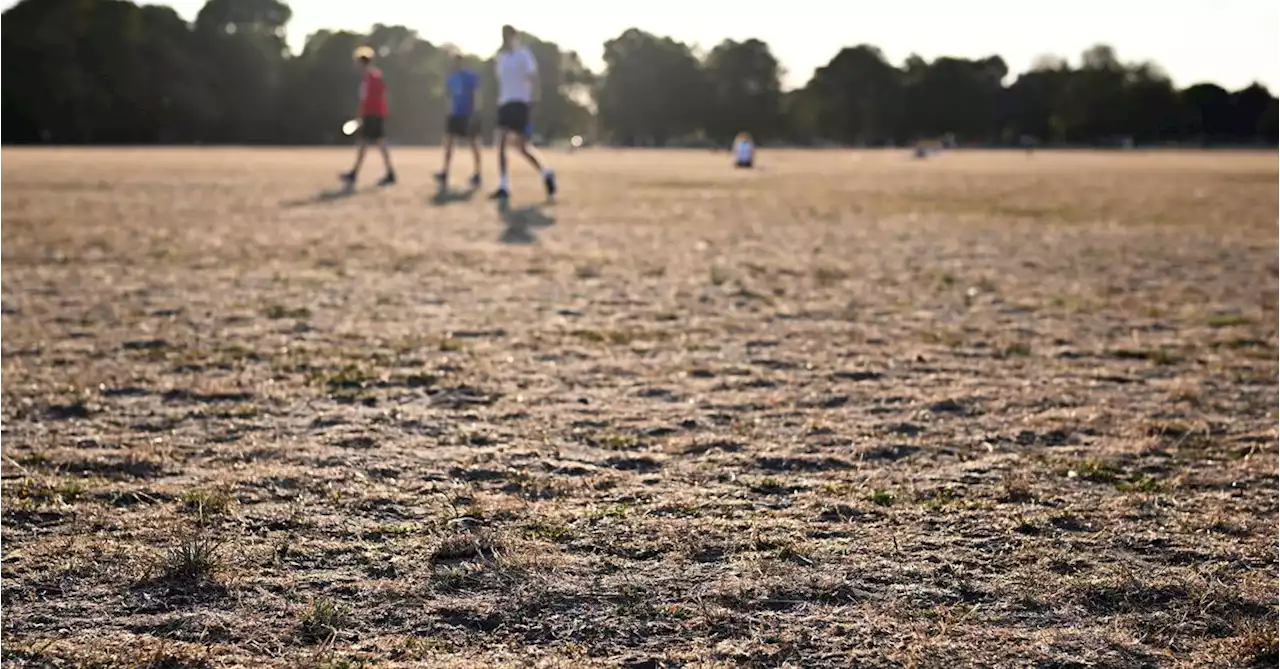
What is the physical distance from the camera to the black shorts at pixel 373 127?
1977 centimetres

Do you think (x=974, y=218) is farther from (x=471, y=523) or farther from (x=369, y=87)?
(x=471, y=523)

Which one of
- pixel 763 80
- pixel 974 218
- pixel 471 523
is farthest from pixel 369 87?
pixel 763 80

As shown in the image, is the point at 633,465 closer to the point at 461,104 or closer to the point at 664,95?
the point at 461,104

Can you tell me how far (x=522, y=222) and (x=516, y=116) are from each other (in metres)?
3.14

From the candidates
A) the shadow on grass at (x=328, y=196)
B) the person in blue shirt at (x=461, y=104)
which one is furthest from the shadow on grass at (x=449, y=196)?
the shadow on grass at (x=328, y=196)

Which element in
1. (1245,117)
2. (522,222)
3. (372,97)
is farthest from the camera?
(1245,117)

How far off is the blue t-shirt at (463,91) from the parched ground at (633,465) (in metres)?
10.4

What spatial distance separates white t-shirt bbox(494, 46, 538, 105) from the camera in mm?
15531

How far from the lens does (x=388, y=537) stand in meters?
3.21

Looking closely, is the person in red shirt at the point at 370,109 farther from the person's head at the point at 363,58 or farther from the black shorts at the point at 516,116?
the black shorts at the point at 516,116

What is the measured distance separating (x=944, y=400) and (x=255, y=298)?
14.7ft

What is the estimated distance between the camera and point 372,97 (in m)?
20.0

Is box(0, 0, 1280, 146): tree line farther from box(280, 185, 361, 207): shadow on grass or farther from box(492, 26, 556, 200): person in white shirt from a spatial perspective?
box(492, 26, 556, 200): person in white shirt

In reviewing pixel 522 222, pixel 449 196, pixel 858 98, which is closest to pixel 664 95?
pixel 858 98
